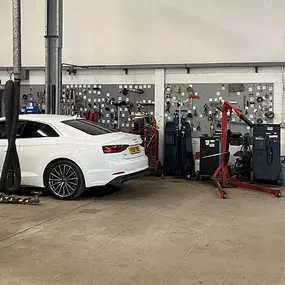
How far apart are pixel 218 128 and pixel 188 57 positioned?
187 cm

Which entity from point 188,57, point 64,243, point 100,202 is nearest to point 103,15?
point 188,57

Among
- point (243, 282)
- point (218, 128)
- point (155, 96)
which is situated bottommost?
point (243, 282)

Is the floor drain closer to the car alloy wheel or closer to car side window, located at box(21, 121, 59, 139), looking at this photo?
the car alloy wheel

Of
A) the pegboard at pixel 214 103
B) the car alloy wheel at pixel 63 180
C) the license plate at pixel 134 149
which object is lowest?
the car alloy wheel at pixel 63 180

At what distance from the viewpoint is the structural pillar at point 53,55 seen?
8.70 m

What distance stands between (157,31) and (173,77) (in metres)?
1.20

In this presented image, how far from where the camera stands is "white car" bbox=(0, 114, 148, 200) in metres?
6.53

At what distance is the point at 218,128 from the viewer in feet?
33.1

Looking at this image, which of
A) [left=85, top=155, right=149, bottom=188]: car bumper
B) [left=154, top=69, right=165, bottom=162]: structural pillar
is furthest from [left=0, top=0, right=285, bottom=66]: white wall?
[left=85, top=155, right=149, bottom=188]: car bumper

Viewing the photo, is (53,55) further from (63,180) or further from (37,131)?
(63,180)

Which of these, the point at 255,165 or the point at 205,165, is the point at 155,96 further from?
the point at 255,165

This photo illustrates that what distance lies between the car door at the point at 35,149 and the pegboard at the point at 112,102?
395 centimetres

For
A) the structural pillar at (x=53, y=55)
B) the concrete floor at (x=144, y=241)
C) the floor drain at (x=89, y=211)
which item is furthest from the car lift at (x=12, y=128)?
the structural pillar at (x=53, y=55)

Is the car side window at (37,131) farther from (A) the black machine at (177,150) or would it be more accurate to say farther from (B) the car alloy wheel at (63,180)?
(A) the black machine at (177,150)
